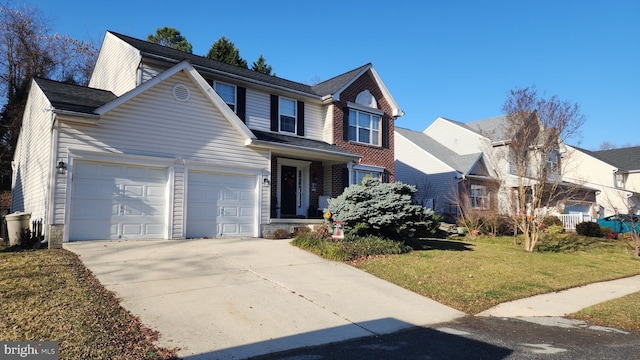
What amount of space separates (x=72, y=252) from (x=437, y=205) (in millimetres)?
21132

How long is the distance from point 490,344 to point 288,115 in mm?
13516

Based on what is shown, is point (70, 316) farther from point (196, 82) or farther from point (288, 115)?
point (288, 115)

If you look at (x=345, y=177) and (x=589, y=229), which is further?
(x=589, y=229)

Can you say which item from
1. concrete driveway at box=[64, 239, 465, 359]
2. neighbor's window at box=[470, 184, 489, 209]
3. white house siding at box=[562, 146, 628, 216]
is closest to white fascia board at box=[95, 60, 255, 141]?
concrete driveway at box=[64, 239, 465, 359]

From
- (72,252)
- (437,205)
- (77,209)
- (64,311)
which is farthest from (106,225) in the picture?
(437,205)

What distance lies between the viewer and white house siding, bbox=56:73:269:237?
11.1 m

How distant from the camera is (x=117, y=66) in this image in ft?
51.4

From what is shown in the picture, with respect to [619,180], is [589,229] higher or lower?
lower

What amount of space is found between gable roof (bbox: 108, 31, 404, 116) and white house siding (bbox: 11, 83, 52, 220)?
12.2 ft

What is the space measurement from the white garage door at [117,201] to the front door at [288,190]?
222 inches

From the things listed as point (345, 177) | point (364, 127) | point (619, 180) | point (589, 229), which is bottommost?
point (589, 229)

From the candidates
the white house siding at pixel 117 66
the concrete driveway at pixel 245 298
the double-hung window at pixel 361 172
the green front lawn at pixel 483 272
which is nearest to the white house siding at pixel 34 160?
the white house siding at pixel 117 66

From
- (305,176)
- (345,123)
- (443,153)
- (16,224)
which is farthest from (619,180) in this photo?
(16,224)

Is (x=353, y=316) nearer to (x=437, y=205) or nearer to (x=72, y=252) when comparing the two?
(x=72, y=252)
